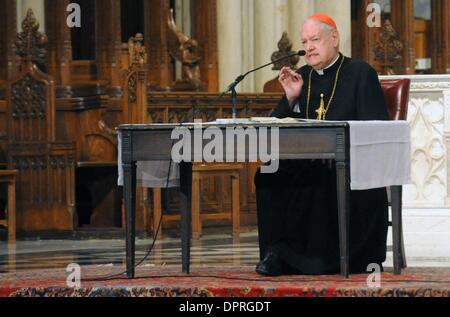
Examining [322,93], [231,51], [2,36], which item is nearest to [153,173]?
[322,93]

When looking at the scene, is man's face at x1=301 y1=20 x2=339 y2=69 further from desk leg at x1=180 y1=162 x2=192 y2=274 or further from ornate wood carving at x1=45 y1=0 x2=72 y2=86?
ornate wood carving at x1=45 y1=0 x2=72 y2=86

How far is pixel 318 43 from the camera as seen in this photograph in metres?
7.88

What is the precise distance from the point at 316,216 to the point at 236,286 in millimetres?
967

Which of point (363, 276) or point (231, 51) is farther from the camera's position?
point (231, 51)

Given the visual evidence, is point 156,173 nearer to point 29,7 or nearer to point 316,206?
point 316,206

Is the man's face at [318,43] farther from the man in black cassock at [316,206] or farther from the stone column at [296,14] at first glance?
the stone column at [296,14]

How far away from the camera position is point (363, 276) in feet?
24.6

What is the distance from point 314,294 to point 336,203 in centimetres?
103

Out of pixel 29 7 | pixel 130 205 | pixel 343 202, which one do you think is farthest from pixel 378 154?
pixel 29 7

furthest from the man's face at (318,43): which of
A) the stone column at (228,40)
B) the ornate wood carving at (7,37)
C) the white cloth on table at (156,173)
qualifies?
the stone column at (228,40)

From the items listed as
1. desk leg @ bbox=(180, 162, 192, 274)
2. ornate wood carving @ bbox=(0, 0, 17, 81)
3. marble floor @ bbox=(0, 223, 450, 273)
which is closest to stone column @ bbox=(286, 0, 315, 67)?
ornate wood carving @ bbox=(0, 0, 17, 81)

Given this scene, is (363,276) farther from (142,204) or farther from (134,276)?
(142,204)

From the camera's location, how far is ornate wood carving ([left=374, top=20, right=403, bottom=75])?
54.1ft

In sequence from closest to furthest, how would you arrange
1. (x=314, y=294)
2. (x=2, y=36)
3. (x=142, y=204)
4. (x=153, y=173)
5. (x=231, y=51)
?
(x=314, y=294)
(x=153, y=173)
(x=142, y=204)
(x=2, y=36)
(x=231, y=51)
